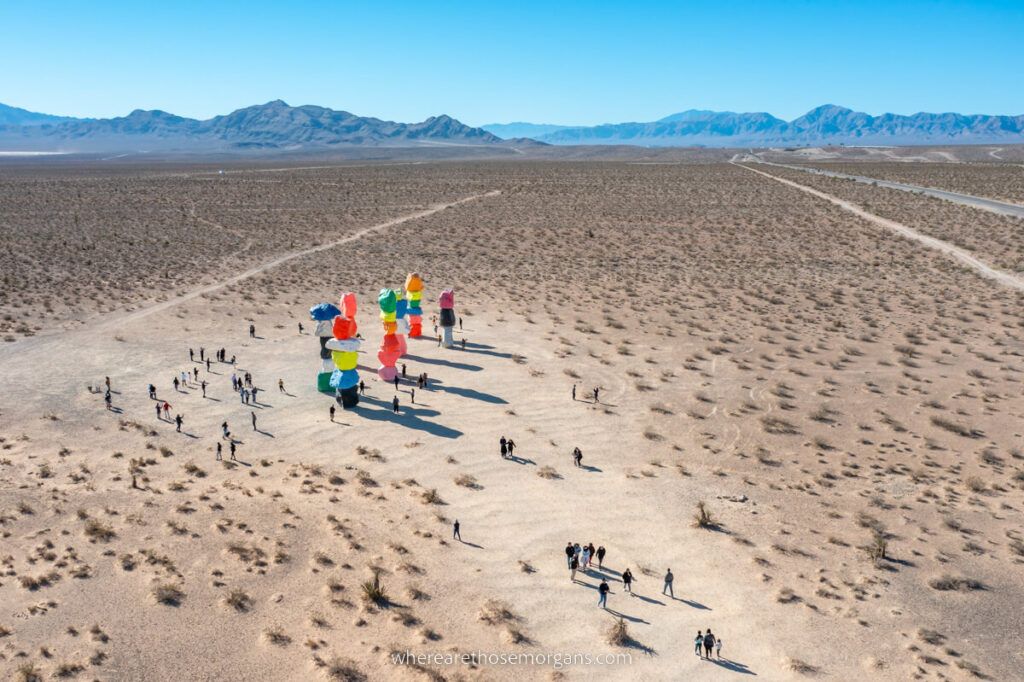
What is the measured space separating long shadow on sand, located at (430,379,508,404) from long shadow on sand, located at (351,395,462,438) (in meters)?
2.13

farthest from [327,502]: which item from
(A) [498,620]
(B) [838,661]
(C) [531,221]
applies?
(C) [531,221]

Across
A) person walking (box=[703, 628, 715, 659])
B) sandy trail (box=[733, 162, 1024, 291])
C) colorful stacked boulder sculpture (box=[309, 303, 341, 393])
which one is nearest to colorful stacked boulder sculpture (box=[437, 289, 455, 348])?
colorful stacked boulder sculpture (box=[309, 303, 341, 393])

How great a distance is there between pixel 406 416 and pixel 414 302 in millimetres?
9649

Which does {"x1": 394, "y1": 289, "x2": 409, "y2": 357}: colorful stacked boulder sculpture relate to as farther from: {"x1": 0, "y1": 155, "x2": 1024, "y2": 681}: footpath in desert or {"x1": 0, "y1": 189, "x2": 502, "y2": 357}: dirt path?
{"x1": 0, "y1": 189, "x2": 502, "y2": 357}: dirt path

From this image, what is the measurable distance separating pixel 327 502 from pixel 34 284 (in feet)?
132

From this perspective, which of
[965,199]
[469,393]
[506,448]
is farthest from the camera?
[965,199]

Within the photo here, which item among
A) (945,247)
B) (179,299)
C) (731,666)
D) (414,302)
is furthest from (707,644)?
(945,247)

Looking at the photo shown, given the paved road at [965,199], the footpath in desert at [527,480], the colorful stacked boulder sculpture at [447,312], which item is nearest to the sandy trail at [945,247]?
the footpath in desert at [527,480]

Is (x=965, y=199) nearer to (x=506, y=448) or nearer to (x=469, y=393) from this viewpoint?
(x=469, y=393)

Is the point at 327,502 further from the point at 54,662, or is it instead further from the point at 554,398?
the point at 554,398

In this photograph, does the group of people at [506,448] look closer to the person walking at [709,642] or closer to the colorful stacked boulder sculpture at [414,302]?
the person walking at [709,642]

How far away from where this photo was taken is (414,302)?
119 feet

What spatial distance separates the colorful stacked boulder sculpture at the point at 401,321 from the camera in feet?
105

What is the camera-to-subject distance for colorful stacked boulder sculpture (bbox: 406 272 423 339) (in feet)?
118
